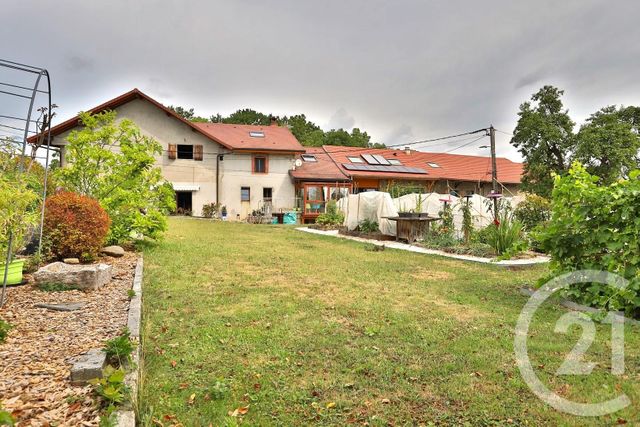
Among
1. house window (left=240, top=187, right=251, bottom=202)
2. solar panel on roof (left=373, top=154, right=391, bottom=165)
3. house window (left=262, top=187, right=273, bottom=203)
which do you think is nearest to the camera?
house window (left=240, top=187, right=251, bottom=202)

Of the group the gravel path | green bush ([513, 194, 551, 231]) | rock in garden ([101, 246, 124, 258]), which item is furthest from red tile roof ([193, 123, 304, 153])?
the gravel path

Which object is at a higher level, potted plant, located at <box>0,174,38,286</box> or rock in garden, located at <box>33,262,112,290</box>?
potted plant, located at <box>0,174,38,286</box>

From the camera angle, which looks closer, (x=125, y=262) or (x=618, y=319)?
(x=618, y=319)

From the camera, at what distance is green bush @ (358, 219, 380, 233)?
602 inches

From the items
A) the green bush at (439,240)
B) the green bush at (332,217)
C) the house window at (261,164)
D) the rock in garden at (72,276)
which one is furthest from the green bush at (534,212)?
the house window at (261,164)

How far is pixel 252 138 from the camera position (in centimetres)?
2712

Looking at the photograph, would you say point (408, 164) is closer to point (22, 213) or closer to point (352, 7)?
point (352, 7)

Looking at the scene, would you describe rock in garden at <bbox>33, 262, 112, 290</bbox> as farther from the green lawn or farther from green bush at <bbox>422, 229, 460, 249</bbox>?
green bush at <bbox>422, 229, 460, 249</bbox>

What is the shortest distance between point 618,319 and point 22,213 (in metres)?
7.43

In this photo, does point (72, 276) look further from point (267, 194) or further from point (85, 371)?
point (267, 194)

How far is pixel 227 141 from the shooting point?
25.5 m

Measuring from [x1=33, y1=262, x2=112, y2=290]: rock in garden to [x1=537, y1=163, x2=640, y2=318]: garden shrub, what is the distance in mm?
6490

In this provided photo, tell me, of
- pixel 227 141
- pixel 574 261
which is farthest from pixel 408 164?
pixel 574 261

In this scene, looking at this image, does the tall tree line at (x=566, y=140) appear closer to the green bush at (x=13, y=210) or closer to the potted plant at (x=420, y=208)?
the potted plant at (x=420, y=208)
